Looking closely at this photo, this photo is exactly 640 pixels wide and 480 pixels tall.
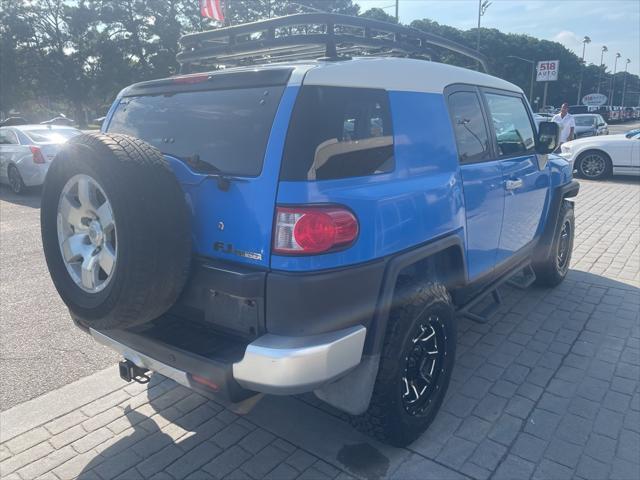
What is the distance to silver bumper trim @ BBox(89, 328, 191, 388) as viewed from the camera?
7.70ft

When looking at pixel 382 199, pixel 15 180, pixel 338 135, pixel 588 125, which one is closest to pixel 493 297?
pixel 382 199

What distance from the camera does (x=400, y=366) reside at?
2.57m

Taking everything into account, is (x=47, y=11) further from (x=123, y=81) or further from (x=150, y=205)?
(x=150, y=205)

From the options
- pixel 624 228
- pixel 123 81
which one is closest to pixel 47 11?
pixel 123 81

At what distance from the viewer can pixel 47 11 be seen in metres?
46.0

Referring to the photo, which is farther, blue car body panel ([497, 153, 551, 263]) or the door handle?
blue car body panel ([497, 153, 551, 263])

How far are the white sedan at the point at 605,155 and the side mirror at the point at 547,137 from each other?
29.8 feet

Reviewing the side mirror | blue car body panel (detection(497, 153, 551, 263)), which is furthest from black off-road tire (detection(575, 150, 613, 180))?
the side mirror

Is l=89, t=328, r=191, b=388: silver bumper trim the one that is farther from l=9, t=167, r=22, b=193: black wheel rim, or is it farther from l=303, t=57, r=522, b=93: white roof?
l=9, t=167, r=22, b=193: black wheel rim

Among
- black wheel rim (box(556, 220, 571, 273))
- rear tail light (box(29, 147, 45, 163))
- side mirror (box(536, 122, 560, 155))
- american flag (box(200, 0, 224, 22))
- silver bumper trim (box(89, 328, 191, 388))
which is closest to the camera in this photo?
silver bumper trim (box(89, 328, 191, 388))

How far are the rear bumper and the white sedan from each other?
40.3ft

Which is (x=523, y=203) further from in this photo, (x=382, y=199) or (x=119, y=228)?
(x=119, y=228)

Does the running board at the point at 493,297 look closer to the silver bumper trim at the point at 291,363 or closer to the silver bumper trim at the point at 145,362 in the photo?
the silver bumper trim at the point at 291,363

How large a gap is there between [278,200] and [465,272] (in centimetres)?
160
